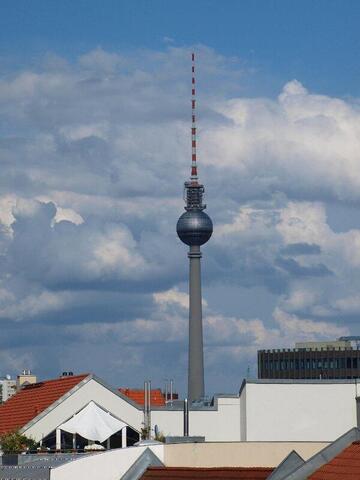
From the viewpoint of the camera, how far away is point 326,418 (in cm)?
9088

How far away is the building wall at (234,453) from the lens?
49719 millimetres

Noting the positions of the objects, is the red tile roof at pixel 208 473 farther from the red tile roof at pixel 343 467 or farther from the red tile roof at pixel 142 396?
the red tile roof at pixel 142 396

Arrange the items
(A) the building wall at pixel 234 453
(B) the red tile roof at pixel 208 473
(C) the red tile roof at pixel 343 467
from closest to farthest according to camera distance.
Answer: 1. (C) the red tile roof at pixel 343 467
2. (B) the red tile roof at pixel 208 473
3. (A) the building wall at pixel 234 453

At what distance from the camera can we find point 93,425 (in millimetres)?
94000

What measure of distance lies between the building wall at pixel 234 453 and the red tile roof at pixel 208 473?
0.98 m

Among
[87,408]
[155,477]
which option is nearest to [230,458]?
[155,477]

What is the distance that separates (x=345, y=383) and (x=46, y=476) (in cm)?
4021

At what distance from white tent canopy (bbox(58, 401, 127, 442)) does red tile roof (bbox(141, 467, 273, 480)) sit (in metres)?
40.5

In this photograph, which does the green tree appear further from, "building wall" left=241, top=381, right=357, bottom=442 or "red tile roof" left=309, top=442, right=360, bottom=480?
"red tile roof" left=309, top=442, right=360, bottom=480

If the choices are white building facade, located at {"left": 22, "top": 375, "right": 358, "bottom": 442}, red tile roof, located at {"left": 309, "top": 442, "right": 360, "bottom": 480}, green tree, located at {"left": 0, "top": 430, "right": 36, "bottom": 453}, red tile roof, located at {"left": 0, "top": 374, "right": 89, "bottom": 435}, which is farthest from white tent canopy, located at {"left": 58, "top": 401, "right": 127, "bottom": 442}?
red tile roof, located at {"left": 309, "top": 442, "right": 360, "bottom": 480}

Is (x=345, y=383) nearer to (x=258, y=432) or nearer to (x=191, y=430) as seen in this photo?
(x=258, y=432)

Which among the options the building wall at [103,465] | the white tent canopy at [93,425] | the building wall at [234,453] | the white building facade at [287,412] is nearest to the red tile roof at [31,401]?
the white building facade at [287,412]

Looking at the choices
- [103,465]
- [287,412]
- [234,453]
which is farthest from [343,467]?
[287,412]

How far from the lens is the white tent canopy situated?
92.9 meters
